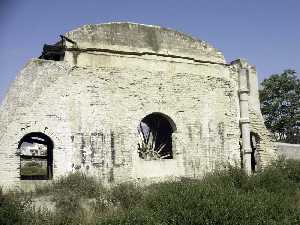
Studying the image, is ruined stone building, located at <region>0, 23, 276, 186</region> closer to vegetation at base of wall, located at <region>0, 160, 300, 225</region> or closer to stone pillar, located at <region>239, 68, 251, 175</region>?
stone pillar, located at <region>239, 68, 251, 175</region>

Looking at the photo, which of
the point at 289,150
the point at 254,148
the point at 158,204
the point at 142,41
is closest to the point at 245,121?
the point at 254,148

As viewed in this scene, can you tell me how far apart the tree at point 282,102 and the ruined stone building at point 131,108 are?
13.1 m

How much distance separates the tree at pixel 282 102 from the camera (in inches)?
1169

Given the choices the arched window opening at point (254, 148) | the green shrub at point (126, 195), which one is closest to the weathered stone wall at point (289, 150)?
the arched window opening at point (254, 148)

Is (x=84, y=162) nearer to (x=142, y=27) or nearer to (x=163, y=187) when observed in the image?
(x=163, y=187)

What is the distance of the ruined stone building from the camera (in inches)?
510

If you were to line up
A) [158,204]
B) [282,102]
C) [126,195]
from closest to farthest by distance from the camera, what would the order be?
[158,204]
[126,195]
[282,102]

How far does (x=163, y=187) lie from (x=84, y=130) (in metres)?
2.98

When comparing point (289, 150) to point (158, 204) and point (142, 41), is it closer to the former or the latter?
point (142, 41)

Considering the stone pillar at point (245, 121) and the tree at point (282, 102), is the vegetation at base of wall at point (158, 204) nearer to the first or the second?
the stone pillar at point (245, 121)

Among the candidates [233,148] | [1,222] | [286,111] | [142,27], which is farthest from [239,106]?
[286,111]

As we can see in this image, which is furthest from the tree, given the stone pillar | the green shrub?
the green shrub

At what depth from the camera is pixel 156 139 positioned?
668 inches

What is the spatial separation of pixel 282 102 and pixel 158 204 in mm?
21162
